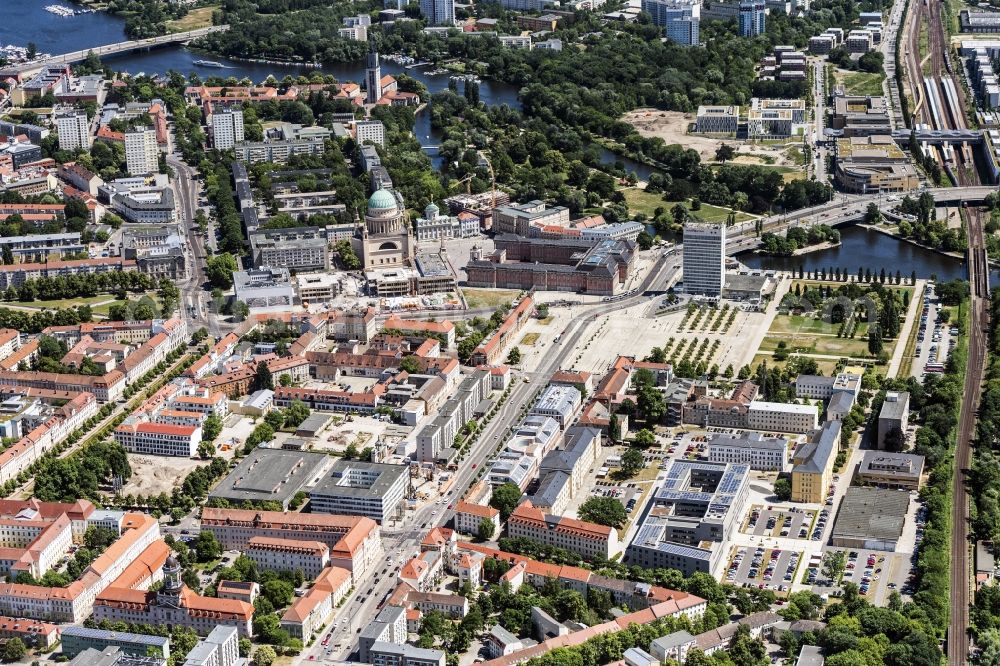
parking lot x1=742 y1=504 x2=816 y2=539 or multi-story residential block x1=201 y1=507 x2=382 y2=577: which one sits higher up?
multi-story residential block x1=201 y1=507 x2=382 y2=577

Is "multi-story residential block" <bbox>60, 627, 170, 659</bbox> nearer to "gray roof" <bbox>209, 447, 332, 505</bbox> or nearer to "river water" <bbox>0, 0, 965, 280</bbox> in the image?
"gray roof" <bbox>209, 447, 332, 505</bbox>

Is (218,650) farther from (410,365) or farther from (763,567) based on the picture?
(410,365)

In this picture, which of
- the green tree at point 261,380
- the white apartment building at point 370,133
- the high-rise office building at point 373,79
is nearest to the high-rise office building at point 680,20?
the high-rise office building at point 373,79

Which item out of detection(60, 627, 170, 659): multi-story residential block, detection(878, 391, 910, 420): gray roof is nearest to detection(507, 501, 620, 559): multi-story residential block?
detection(60, 627, 170, 659): multi-story residential block

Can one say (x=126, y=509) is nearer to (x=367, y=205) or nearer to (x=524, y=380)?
(x=524, y=380)

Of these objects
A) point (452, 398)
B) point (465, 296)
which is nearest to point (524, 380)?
point (452, 398)

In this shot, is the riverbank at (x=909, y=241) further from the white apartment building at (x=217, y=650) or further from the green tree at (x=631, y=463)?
the white apartment building at (x=217, y=650)
